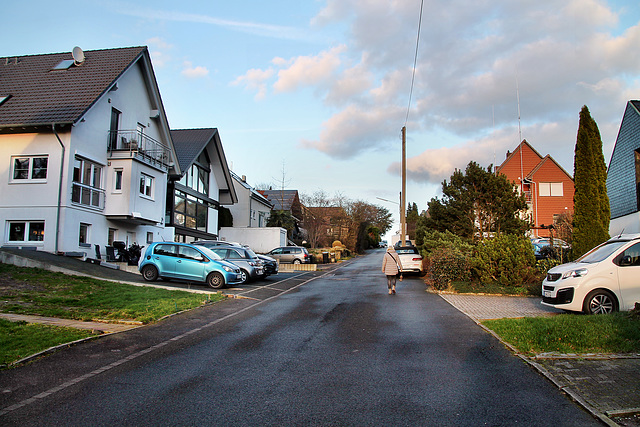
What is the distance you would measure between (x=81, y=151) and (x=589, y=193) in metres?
20.0

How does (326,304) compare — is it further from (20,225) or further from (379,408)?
(20,225)

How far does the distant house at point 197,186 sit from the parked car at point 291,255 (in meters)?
5.51

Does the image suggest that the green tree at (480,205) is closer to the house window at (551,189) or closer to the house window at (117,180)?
the house window at (117,180)

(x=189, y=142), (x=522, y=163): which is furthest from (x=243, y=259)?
(x=522, y=163)

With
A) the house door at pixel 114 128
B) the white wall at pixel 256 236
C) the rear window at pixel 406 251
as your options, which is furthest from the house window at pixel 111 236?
the white wall at pixel 256 236

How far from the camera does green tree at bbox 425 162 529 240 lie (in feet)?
73.7

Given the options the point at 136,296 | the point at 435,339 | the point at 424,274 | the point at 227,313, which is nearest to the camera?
the point at 435,339

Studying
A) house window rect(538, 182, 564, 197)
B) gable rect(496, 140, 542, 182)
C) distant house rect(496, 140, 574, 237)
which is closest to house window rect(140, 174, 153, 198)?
distant house rect(496, 140, 574, 237)

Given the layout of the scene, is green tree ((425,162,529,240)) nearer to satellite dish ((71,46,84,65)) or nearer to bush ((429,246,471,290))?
bush ((429,246,471,290))

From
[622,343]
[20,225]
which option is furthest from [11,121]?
[622,343]

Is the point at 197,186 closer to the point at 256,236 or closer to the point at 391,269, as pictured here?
the point at 256,236

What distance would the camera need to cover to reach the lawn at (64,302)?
7.79 metres

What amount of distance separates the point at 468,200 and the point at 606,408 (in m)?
19.3

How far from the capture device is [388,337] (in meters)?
8.60
